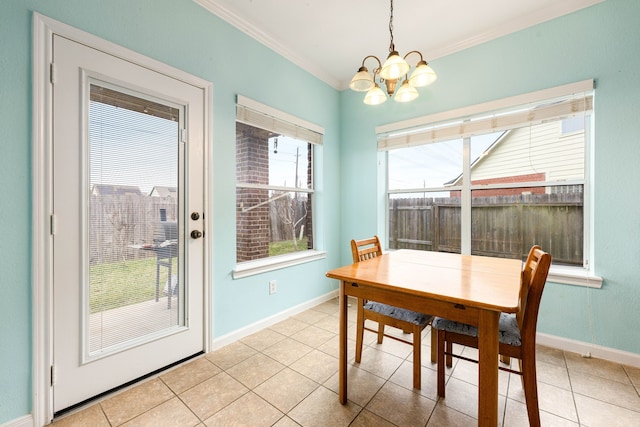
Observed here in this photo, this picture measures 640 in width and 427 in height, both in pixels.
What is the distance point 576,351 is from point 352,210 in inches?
95.7

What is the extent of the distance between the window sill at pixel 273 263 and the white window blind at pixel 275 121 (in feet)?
4.33

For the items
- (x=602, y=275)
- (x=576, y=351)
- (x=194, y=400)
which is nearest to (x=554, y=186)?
(x=602, y=275)

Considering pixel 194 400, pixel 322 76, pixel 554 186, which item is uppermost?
pixel 322 76

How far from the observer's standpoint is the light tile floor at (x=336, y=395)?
146 cm

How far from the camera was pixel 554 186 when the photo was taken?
2.34 metres

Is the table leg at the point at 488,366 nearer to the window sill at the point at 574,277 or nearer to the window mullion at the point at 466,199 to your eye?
the window sill at the point at 574,277

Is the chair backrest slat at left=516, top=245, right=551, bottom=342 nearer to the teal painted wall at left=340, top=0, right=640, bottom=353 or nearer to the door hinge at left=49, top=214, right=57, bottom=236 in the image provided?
the teal painted wall at left=340, top=0, right=640, bottom=353

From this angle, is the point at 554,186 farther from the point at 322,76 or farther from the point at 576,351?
the point at 322,76

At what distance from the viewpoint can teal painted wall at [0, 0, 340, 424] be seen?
4.39ft

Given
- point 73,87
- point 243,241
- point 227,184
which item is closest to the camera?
point 73,87

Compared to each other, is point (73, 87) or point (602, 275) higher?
point (73, 87)

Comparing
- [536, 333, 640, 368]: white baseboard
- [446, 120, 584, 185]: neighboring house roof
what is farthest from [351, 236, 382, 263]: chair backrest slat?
[536, 333, 640, 368]: white baseboard

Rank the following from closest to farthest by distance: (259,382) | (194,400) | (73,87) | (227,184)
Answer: (73,87) → (194,400) → (259,382) → (227,184)

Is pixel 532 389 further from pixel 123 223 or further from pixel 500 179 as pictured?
pixel 123 223
